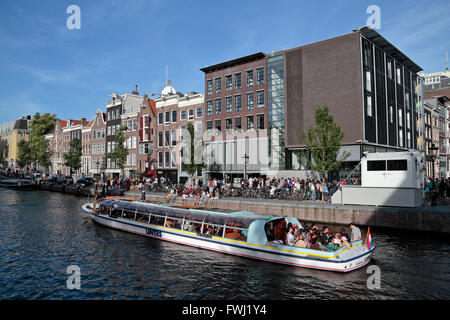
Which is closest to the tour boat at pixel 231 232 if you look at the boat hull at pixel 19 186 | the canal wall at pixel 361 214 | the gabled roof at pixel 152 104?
the canal wall at pixel 361 214

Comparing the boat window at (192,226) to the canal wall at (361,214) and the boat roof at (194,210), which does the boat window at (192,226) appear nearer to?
the boat roof at (194,210)

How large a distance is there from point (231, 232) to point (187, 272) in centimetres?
378

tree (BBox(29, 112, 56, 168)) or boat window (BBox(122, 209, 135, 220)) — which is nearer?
boat window (BBox(122, 209, 135, 220))

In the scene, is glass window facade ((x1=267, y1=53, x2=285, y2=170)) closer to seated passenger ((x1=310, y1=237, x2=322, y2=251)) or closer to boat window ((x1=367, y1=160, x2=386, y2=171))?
boat window ((x1=367, y1=160, x2=386, y2=171))

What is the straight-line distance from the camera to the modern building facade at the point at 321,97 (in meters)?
34.6

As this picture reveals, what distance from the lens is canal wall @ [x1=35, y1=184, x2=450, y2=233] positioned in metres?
21.1

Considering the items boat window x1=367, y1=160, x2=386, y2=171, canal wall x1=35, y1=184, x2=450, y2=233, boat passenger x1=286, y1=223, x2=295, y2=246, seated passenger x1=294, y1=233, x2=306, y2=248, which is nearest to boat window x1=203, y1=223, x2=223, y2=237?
boat passenger x1=286, y1=223, x2=295, y2=246

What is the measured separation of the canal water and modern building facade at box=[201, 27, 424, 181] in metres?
17.5

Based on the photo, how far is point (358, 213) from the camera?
77.3ft
